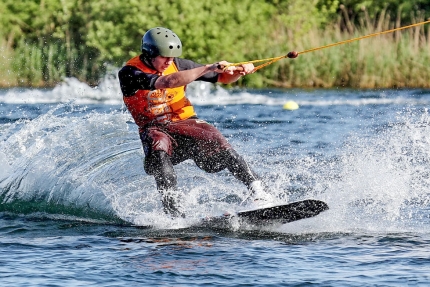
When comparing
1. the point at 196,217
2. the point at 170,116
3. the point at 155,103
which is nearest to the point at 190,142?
the point at 170,116

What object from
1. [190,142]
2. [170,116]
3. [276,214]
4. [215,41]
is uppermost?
[215,41]

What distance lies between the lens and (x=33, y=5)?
28422mm

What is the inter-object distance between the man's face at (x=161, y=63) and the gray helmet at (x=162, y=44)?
0.21 feet

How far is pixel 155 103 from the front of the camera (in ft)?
26.7

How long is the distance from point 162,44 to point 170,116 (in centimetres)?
66

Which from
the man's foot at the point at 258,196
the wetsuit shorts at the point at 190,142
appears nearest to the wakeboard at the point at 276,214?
the man's foot at the point at 258,196

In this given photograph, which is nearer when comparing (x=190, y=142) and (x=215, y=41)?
(x=190, y=142)

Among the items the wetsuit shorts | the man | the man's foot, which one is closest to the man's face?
the man

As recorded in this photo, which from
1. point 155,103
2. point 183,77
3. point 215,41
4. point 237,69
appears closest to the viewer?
point 183,77

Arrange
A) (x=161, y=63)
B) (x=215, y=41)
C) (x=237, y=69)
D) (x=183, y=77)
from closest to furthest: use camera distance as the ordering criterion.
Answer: (x=183, y=77) → (x=237, y=69) → (x=161, y=63) → (x=215, y=41)

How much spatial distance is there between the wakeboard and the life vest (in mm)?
920

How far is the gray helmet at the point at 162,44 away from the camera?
788cm

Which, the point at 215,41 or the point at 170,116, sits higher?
the point at 215,41

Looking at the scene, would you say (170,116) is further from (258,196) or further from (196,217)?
(258,196)
